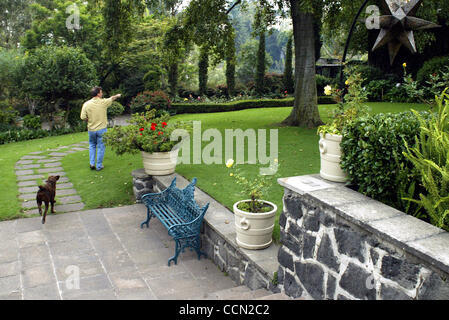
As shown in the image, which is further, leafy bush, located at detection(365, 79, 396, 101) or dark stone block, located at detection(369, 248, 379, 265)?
leafy bush, located at detection(365, 79, 396, 101)

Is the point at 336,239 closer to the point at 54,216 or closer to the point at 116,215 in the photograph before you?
the point at 116,215

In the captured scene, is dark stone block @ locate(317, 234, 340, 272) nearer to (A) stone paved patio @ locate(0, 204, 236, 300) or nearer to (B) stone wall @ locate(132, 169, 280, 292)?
(B) stone wall @ locate(132, 169, 280, 292)

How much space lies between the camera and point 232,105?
18.9 m

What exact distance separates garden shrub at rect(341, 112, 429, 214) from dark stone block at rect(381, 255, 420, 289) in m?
0.69

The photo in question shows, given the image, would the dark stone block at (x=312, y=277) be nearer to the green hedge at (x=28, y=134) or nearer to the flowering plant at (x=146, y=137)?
the flowering plant at (x=146, y=137)

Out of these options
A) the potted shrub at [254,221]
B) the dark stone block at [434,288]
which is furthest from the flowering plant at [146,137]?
the dark stone block at [434,288]

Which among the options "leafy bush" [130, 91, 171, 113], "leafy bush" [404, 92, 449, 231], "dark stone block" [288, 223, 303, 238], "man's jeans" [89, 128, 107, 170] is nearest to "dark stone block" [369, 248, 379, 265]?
"leafy bush" [404, 92, 449, 231]

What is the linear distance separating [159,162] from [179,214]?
1717 millimetres

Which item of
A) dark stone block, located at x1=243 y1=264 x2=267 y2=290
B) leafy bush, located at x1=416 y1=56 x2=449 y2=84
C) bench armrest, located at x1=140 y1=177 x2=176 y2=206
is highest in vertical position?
leafy bush, located at x1=416 y1=56 x2=449 y2=84

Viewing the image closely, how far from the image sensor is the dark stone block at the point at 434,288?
2.12 m

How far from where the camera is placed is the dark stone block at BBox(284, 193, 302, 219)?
335 cm

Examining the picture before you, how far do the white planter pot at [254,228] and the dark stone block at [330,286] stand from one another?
113 centimetres

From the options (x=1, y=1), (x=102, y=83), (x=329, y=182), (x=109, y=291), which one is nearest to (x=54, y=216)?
(x=109, y=291)
